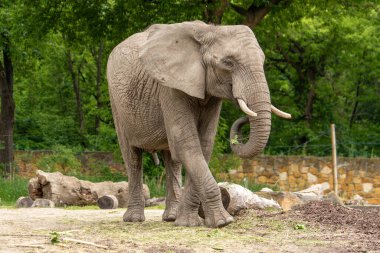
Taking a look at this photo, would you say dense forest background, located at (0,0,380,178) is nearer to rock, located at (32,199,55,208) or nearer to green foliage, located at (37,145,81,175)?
green foliage, located at (37,145,81,175)

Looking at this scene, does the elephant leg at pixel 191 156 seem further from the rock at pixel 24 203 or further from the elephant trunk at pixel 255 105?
the rock at pixel 24 203

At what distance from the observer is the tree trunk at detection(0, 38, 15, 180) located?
24344mm

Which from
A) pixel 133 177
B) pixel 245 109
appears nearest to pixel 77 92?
pixel 133 177

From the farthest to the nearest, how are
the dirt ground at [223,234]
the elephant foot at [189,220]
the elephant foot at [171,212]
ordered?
the elephant foot at [171,212] → the elephant foot at [189,220] → the dirt ground at [223,234]

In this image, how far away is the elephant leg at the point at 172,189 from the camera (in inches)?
448

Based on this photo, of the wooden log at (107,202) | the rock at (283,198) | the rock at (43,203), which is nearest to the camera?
the rock at (283,198)

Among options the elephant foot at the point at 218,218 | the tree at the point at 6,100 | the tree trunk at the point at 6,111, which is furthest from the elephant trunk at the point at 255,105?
Answer: the tree trunk at the point at 6,111

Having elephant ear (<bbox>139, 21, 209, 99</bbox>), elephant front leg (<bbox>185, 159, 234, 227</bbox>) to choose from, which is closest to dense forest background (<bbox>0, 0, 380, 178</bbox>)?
elephant ear (<bbox>139, 21, 209, 99</bbox>)

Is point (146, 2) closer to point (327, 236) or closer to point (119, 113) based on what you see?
point (119, 113)

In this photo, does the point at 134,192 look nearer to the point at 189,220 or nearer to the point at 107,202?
the point at 189,220

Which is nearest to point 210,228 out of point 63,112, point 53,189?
point 53,189

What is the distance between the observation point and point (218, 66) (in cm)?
970

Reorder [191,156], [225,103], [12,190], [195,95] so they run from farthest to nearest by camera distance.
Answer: [225,103] → [12,190] → [191,156] → [195,95]

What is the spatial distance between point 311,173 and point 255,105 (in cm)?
1398
